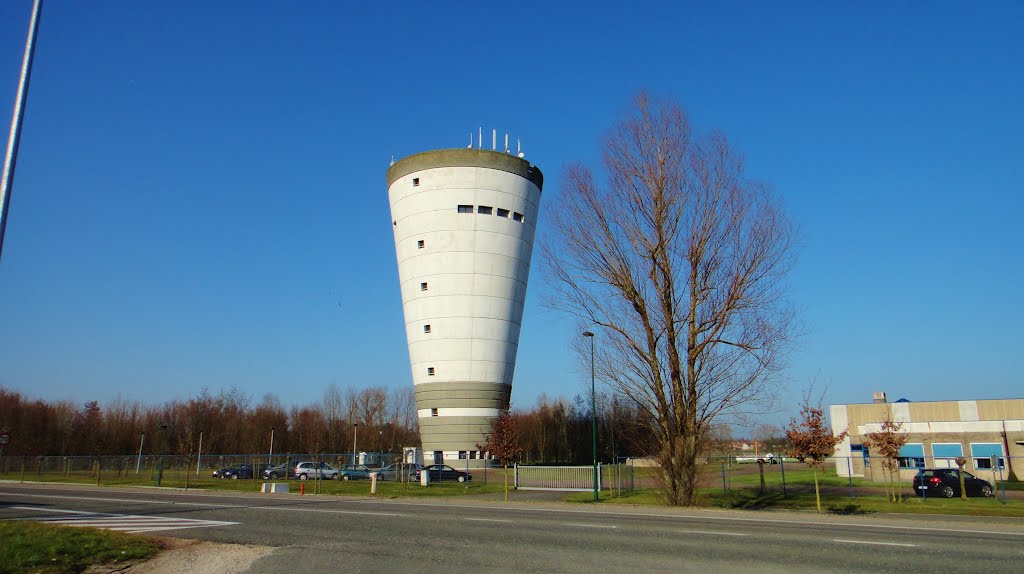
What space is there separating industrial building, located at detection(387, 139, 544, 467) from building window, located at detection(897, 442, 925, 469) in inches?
1172

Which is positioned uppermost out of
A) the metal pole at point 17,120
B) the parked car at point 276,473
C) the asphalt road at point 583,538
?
the metal pole at point 17,120

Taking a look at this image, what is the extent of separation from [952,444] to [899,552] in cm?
3395

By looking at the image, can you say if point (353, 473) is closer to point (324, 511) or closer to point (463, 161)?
point (463, 161)

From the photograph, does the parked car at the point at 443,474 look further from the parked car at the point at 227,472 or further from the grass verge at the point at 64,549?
the grass verge at the point at 64,549

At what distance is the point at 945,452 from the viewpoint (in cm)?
3894

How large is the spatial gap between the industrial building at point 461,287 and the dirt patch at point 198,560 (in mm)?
42567

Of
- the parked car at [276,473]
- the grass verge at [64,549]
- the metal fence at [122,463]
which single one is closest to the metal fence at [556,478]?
the parked car at [276,473]

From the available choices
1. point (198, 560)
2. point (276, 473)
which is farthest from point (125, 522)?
point (276, 473)

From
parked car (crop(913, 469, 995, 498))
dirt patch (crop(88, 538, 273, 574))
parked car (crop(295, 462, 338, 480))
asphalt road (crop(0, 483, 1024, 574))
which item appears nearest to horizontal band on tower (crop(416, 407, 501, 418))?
parked car (crop(295, 462, 338, 480))

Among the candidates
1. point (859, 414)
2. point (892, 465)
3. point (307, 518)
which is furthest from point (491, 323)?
point (307, 518)

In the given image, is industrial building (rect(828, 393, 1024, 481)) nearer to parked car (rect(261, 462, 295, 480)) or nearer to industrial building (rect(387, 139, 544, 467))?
industrial building (rect(387, 139, 544, 467))

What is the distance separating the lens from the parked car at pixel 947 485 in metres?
28.9

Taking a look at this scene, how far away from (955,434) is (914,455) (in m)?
2.58

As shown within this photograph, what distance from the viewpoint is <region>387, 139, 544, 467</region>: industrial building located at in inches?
2174
